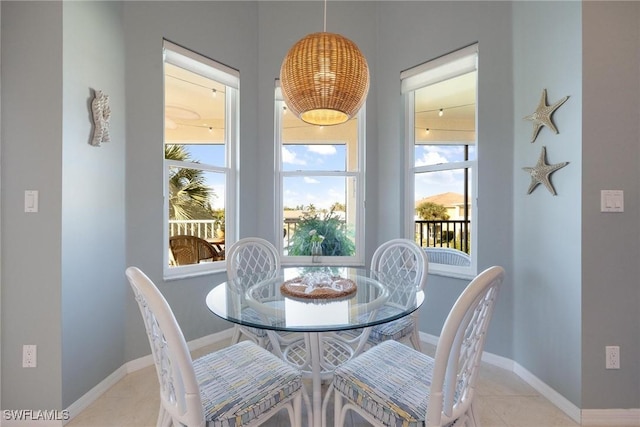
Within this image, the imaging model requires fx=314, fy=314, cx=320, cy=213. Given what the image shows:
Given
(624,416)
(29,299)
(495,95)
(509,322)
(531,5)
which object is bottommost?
(624,416)

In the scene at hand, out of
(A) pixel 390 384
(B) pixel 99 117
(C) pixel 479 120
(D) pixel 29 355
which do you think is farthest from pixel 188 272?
(C) pixel 479 120

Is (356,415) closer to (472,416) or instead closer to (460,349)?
(472,416)

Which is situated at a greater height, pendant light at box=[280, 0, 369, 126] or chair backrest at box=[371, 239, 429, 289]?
pendant light at box=[280, 0, 369, 126]

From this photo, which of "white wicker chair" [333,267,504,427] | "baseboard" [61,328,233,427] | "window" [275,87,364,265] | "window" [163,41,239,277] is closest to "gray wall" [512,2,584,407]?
"white wicker chair" [333,267,504,427]

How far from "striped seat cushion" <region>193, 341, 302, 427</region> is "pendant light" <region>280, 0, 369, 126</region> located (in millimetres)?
1242

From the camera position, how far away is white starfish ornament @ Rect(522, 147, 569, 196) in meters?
1.95

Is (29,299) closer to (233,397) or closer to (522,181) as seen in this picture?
(233,397)

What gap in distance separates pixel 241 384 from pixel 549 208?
2.05m

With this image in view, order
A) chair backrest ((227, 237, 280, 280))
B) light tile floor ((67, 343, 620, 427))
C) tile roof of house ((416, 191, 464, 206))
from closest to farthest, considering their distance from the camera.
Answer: light tile floor ((67, 343, 620, 427))
chair backrest ((227, 237, 280, 280))
tile roof of house ((416, 191, 464, 206))

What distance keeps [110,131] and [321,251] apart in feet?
6.48

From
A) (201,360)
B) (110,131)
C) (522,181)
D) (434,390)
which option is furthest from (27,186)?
(522,181)

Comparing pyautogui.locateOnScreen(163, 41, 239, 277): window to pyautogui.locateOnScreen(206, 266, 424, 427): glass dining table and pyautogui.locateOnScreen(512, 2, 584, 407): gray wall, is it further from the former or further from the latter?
pyautogui.locateOnScreen(512, 2, 584, 407): gray wall

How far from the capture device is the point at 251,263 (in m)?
2.69

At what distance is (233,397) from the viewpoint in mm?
1170
